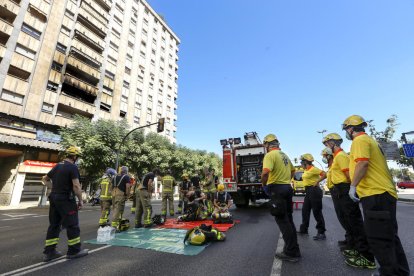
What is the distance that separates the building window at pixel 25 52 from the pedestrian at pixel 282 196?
23.9 m

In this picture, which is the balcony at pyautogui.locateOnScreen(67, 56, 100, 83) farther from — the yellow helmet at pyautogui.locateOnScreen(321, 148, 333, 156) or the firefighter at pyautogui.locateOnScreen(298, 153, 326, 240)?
the yellow helmet at pyautogui.locateOnScreen(321, 148, 333, 156)

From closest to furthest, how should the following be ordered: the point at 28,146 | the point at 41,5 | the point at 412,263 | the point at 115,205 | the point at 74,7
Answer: the point at 412,263, the point at 115,205, the point at 28,146, the point at 41,5, the point at 74,7

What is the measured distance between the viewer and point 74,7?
81.4 feet

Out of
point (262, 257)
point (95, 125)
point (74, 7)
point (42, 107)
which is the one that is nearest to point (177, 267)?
point (262, 257)

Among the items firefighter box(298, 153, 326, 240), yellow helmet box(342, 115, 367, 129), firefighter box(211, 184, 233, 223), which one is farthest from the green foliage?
yellow helmet box(342, 115, 367, 129)

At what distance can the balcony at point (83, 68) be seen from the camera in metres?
23.0

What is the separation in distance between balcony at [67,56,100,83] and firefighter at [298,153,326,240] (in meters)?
24.8

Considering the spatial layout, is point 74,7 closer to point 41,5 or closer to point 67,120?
point 41,5

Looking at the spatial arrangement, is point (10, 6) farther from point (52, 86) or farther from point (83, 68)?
point (83, 68)

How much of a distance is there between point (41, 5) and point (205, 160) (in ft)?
86.7

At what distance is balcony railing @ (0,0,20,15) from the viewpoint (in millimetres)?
18578

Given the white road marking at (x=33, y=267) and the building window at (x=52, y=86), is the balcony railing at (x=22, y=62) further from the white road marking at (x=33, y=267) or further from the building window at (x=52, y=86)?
the white road marking at (x=33, y=267)

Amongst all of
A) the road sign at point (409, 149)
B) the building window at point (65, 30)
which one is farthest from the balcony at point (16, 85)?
the road sign at point (409, 149)

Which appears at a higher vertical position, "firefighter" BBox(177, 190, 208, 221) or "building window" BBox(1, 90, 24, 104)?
"building window" BBox(1, 90, 24, 104)
